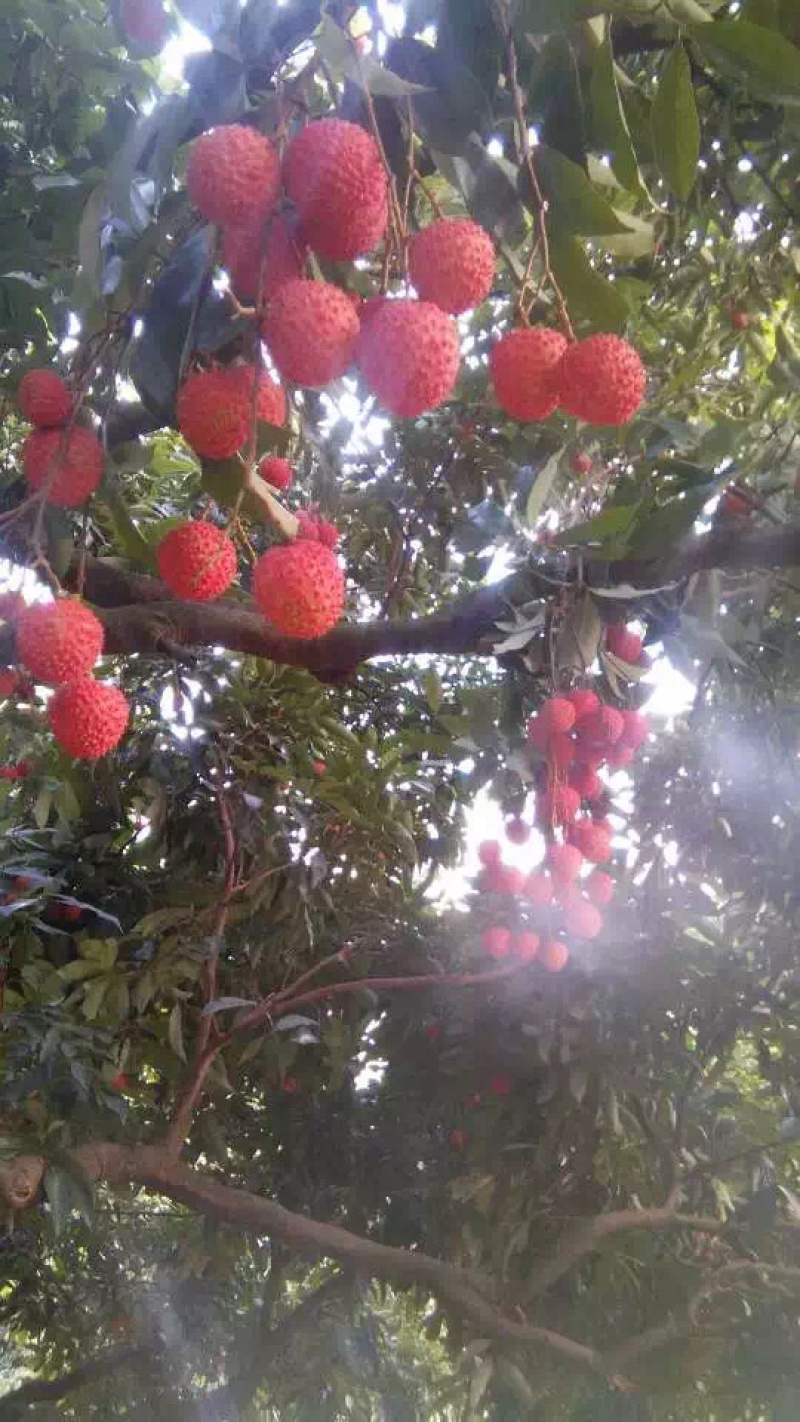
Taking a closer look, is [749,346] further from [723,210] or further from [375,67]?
[375,67]

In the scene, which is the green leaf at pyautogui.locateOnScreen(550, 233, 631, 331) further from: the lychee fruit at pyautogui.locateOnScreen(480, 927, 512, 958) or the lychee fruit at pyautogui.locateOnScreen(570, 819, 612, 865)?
the lychee fruit at pyautogui.locateOnScreen(480, 927, 512, 958)

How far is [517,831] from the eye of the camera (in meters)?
1.80

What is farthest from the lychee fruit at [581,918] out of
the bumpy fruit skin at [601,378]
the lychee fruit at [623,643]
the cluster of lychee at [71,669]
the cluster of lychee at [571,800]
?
the bumpy fruit skin at [601,378]

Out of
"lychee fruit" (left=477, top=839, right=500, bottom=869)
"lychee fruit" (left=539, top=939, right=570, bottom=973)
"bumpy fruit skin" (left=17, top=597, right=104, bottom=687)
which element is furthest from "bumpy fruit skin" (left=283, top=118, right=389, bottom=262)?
"lychee fruit" (left=539, top=939, right=570, bottom=973)

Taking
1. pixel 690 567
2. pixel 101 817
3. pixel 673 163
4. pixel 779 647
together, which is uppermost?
pixel 673 163

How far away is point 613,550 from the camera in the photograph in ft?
4.03

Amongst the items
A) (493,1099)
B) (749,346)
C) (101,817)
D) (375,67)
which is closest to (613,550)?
(375,67)

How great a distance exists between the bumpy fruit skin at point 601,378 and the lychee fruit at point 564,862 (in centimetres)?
77

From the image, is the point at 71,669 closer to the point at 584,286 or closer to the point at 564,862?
the point at 584,286

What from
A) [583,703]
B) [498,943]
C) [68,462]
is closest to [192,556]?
[68,462]

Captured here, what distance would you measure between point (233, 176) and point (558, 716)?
0.78 meters

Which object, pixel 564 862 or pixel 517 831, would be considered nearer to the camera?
pixel 564 862

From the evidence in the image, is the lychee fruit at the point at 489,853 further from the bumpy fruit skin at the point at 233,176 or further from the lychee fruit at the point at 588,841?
the bumpy fruit skin at the point at 233,176

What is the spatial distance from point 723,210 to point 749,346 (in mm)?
424
